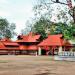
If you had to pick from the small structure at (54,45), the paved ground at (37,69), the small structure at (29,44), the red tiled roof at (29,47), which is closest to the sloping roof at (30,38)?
the small structure at (29,44)

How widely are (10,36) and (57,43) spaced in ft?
178

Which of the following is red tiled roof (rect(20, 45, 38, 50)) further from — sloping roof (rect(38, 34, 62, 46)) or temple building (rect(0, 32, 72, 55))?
sloping roof (rect(38, 34, 62, 46))

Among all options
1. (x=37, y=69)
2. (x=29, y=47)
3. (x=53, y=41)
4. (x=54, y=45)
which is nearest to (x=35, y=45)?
(x=29, y=47)

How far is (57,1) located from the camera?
3569 centimetres

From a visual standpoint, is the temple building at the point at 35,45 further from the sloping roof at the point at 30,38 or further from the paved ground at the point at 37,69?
the paved ground at the point at 37,69

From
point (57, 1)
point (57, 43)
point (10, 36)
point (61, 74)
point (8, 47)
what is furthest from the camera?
point (10, 36)

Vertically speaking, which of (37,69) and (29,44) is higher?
(29,44)

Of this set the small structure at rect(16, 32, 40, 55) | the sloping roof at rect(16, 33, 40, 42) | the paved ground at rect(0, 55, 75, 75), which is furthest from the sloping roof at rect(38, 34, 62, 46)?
the paved ground at rect(0, 55, 75, 75)

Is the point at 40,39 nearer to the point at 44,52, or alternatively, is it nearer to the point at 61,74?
the point at 44,52

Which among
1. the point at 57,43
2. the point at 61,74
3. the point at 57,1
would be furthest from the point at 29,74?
the point at 57,43

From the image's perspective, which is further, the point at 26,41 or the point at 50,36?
the point at 26,41

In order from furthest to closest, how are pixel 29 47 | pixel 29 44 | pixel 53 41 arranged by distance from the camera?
1. pixel 29 44
2. pixel 29 47
3. pixel 53 41

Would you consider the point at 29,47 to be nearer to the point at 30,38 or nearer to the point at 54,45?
→ the point at 30,38

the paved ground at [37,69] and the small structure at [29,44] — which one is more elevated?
the small structure at [29,44]
